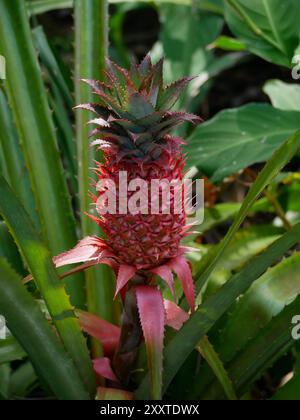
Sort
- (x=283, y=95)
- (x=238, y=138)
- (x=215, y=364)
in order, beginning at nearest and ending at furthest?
(x=215, y=364) → (x=238, y=138) → (x=283, y=95)

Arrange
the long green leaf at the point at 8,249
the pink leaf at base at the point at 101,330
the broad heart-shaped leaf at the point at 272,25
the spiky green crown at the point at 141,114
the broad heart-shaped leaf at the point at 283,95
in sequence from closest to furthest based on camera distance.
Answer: the spiky green crown at the point at 141,114, the pink leaf at base at the point at 101,330, the long green leaf at the point at 8,249, the broad heart-shaped leaf at the point at 272,25, the broad heart-shaped leaf at the point at 283,95

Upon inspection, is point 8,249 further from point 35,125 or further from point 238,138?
point 238,138

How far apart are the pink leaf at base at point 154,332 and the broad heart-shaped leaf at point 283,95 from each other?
2.61 feet

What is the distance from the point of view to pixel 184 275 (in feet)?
2.85

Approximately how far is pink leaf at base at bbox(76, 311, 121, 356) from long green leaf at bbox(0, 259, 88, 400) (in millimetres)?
82

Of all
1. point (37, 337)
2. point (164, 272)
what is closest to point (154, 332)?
point (164, 272)

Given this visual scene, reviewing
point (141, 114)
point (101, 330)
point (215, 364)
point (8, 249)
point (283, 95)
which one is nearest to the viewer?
point (141, 114)

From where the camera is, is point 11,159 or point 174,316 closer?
point 174,316

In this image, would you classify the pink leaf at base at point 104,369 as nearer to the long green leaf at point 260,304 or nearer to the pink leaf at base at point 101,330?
the pink leaf at base at point 101,330

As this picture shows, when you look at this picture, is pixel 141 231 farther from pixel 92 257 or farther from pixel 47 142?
pixel 47 142

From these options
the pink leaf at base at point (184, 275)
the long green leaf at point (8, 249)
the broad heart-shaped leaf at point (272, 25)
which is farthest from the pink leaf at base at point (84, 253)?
the broad heart-shaped leaf at point (272, 25)

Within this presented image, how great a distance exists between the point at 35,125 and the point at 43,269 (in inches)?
12.1

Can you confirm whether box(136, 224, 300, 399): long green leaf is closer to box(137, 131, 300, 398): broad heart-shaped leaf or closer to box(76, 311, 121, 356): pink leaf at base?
box(137, 131, 300, 398): broad heart-shaped leaf

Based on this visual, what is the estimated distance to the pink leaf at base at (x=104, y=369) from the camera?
1000 millimetres
